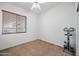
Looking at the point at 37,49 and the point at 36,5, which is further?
the point at 37,49

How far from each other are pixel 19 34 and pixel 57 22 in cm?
65

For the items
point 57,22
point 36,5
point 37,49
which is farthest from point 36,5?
point 37,49

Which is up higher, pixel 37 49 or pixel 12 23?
pixel 12 23

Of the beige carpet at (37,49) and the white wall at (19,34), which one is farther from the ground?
the white wall at (19,34)

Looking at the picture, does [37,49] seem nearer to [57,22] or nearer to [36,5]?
[57,22]

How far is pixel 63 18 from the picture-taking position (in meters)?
1.30

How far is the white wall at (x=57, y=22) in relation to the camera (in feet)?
4.05

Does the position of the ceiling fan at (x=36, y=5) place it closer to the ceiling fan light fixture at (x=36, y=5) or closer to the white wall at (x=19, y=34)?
the ceiling fan light fixture at (x=36, y=5)

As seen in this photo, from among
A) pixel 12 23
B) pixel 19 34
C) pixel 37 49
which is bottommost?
pixel 37 49

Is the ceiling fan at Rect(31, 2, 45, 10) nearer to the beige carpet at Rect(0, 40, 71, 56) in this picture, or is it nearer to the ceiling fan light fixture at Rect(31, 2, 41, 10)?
the ceiling fan light fixture at Rect(31, 2, 41, 10)

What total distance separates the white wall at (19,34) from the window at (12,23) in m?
0.06

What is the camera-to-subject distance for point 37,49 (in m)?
1.34

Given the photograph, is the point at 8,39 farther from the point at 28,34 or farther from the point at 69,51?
the point at 69,51

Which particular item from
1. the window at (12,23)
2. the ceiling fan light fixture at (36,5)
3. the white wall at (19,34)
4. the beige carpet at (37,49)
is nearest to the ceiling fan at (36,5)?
the ceiling fan light fixture at (36,5)
